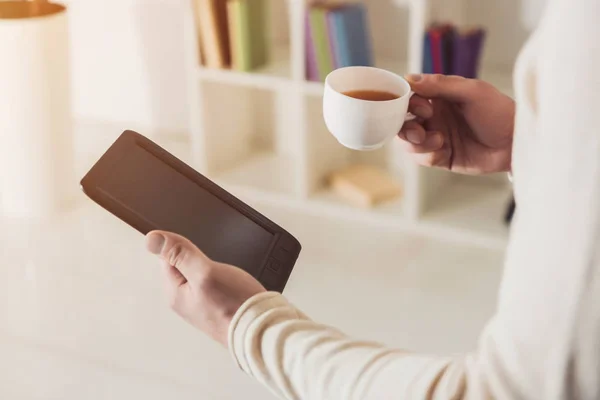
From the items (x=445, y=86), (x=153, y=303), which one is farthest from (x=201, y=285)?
(x=153, y=303)

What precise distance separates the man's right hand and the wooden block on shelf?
896mm

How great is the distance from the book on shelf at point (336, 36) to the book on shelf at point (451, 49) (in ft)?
0.57

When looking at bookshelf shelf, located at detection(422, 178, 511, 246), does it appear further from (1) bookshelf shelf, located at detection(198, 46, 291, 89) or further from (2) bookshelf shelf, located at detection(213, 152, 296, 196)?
(1) bookshelf shelf, located at detection(198, 46, 291, 89)

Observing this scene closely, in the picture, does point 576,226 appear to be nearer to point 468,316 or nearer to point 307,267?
point 468,316

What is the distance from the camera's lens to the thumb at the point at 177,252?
82 centimetres

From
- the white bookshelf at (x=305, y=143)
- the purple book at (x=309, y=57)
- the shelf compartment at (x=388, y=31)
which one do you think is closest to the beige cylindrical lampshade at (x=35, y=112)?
the white bookshelf at (x=305, y=143)


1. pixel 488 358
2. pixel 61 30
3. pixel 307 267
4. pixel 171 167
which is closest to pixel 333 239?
pixel 307 267

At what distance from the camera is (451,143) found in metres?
1.04

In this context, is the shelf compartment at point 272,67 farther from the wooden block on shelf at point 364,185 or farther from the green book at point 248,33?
the wooden block on shelf at point 364,185

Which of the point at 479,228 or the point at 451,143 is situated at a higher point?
the point at 451,143

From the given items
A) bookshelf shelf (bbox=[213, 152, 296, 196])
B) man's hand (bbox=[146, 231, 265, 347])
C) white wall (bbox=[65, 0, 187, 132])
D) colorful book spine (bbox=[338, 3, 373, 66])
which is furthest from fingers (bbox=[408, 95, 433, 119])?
white wall (bbox=[65, 0, 187, 132])

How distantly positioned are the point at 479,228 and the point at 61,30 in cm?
109

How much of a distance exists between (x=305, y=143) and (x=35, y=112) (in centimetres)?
65

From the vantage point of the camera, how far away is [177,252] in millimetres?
835
